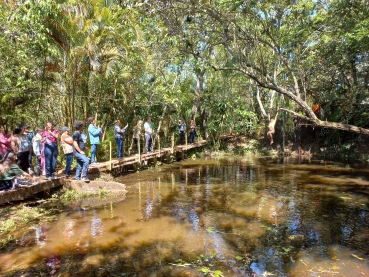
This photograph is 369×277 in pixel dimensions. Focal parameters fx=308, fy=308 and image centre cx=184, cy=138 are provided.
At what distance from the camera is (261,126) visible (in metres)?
20.4

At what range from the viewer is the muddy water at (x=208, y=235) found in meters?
4.68

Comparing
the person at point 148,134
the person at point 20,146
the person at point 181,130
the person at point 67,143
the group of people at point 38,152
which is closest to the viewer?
the group of people at point 38,152

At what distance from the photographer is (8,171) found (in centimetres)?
676

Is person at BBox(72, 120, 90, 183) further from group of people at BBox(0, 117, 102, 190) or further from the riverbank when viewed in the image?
the riverbank

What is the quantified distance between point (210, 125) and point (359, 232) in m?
14.7

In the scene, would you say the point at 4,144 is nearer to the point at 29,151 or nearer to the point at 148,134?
the point at 29,151

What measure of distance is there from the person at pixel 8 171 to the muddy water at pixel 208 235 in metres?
1.32

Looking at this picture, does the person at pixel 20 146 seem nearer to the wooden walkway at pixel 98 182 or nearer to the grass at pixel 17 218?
the wooden walkway at pixel 98 182

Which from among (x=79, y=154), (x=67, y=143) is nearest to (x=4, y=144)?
(x=67, y=143)

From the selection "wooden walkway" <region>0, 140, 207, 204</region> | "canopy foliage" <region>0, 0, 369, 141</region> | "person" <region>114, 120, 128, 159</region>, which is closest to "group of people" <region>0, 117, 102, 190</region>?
"wooden walkway" <region>0, 140, 207, 204</region>

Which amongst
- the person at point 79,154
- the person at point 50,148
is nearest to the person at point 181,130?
the person at point 79,154

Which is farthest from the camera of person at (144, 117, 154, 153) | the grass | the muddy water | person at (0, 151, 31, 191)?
person at (144, 117, 154, 153)

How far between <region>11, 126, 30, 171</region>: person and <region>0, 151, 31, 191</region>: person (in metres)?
0.90

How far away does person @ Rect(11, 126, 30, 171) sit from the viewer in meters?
7.59
